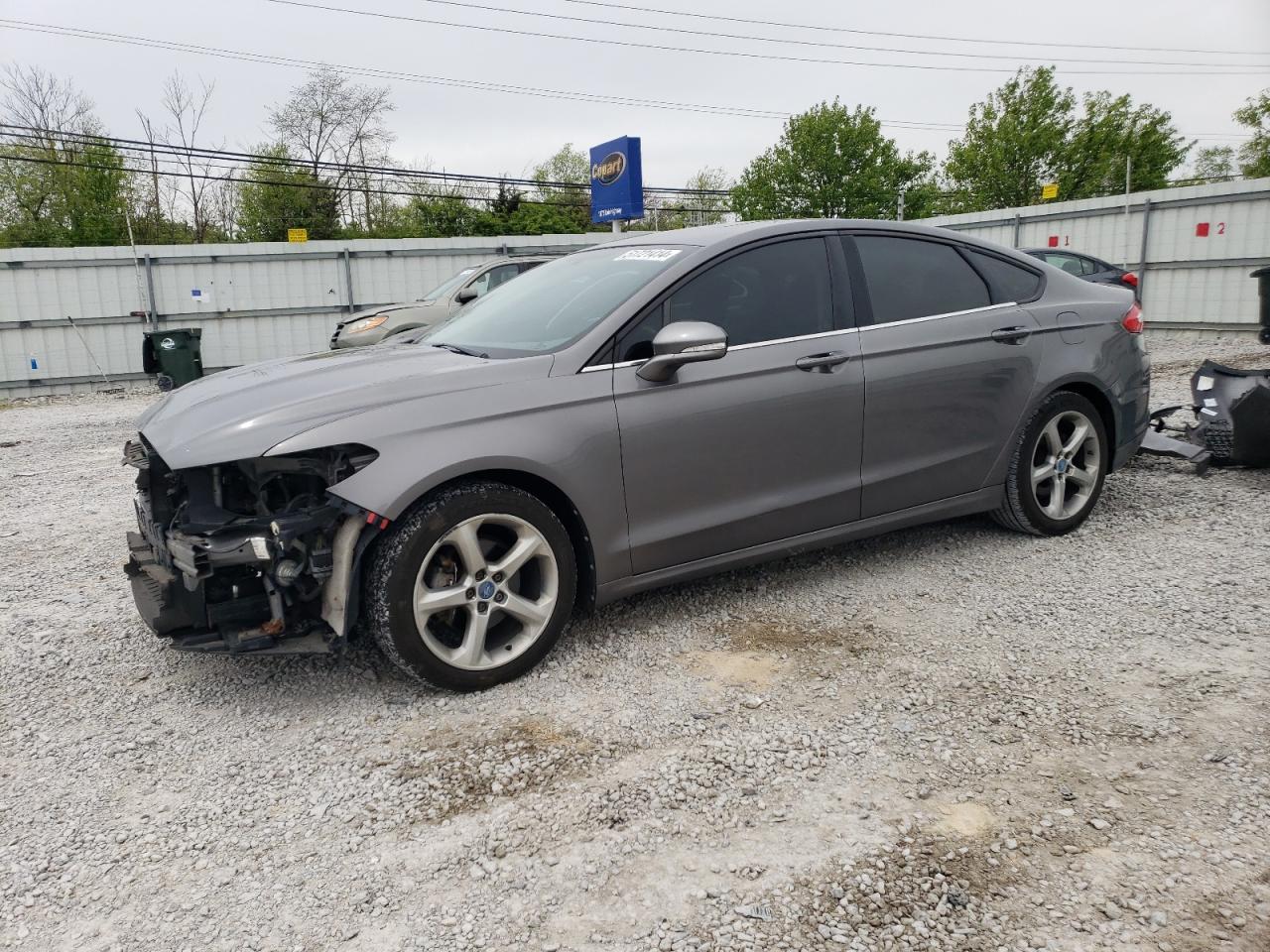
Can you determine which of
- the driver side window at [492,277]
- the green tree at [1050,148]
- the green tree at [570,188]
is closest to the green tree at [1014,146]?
the green tree at [1050,148]

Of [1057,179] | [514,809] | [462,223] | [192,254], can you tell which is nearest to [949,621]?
[514,809]

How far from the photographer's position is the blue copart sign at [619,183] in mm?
17203

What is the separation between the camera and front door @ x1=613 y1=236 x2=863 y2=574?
138 inches

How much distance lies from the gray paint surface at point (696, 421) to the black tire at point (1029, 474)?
0.31ft

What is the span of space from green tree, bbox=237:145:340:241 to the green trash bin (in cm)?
2152

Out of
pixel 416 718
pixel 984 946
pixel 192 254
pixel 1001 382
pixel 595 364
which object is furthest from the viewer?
pixel 192 254

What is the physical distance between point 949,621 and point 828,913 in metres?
1.91

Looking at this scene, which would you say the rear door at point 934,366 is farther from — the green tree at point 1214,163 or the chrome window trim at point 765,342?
the green tree at point 1214,163

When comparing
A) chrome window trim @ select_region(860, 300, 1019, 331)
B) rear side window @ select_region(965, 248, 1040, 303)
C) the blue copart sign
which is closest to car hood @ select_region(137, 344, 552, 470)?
chrome window trim @ select_region(860, 300, 1019, 331)

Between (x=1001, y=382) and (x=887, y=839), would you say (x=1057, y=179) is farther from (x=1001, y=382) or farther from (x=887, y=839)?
(x=887, y=839)

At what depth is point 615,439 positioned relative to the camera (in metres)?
3.40

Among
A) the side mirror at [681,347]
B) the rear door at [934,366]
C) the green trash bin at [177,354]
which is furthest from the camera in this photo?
the green trash bin at [177,354]

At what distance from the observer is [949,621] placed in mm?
3754

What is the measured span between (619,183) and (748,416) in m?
15.0
